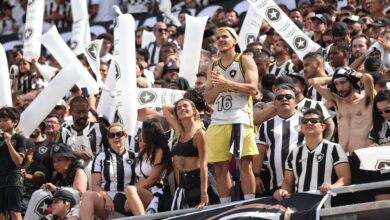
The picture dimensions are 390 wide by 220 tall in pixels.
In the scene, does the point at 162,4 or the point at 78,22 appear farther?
the point at 162,4

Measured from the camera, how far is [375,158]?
35.6 ft

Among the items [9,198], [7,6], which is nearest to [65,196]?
[9,198]

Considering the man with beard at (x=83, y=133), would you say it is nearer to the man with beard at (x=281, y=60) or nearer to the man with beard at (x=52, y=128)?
the man with beard at (x=52, y=128)

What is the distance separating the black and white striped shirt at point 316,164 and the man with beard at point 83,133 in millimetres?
3667

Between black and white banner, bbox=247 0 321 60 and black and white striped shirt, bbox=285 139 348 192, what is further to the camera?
black and white banner, bbox=247 0 321 60

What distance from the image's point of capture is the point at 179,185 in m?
12.5

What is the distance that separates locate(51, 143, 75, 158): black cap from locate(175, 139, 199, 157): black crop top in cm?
194

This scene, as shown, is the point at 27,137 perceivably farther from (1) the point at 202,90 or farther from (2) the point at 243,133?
(2) the point at 243,133

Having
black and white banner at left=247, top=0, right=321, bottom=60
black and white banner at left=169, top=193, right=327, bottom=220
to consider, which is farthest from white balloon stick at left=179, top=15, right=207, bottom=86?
black and white banner at left=169, top=193, right=327, bottom=220

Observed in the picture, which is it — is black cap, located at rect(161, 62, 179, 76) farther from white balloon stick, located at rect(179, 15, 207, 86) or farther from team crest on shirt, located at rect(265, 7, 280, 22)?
team crest on shirt, located at rect(265, 7, 280, 22)

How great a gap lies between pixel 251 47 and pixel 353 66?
191 centimetres

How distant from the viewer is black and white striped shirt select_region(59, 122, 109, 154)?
48.5 feet

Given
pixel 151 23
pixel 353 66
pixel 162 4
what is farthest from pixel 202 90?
pixel 151 23

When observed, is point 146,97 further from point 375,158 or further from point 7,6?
point 7,6
